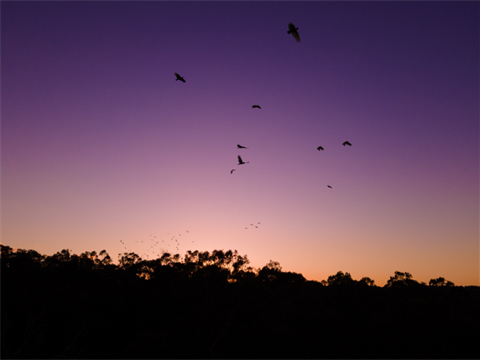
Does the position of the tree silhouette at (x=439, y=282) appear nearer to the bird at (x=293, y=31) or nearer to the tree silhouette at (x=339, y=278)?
the tree silhouette at (x=339, y=278)

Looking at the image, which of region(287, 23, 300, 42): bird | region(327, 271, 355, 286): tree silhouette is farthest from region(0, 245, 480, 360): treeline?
region(287, 23, 300, 42): bird

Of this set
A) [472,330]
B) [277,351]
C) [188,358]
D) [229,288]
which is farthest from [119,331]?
[472,330]

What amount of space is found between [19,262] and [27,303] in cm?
747

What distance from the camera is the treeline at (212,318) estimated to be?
27.3 m

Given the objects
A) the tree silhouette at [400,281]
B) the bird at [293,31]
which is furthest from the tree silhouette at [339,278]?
the bird at [293,31]

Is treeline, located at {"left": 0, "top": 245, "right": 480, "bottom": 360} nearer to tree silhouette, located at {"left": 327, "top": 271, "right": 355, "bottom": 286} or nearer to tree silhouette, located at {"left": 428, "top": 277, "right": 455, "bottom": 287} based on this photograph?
tree silhouette, located at {"left": 428, "top": 277, "right": 455, "bottom": 287}

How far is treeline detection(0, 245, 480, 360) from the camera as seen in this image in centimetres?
2730

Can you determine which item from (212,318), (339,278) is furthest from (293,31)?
(339,278)

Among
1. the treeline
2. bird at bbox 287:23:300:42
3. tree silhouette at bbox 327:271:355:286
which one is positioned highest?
bird at bbox 287:23:300:42

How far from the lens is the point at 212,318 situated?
34.9m

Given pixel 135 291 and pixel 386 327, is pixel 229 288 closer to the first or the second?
pixel 135 291

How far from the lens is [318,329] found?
3231cm

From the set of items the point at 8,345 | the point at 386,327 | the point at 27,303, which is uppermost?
the point at 386,327

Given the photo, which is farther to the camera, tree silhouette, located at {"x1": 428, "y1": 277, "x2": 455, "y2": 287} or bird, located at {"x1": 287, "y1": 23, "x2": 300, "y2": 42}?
tree silhouette, located at {"x1": 428, "y1": 277, "x2": 455, "y2": 287}
